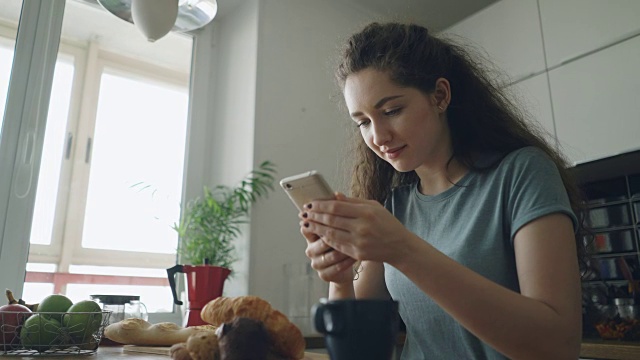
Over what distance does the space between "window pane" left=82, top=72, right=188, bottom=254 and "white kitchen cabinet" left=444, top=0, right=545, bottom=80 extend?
1301 mm

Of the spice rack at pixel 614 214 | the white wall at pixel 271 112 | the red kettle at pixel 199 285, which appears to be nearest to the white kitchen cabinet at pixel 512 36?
the spice rack at pixel 614 214

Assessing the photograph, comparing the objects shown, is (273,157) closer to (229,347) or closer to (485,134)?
(485,134)

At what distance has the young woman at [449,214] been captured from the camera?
678mm

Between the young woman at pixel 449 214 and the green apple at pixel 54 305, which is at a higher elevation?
the young woman at pixel 449 214

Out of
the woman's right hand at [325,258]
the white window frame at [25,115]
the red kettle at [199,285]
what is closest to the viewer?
the woman's right hand at [325,258]

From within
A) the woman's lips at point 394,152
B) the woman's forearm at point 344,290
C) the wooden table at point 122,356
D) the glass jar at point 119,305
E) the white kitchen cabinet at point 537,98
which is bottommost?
the wooden table at point 122,356

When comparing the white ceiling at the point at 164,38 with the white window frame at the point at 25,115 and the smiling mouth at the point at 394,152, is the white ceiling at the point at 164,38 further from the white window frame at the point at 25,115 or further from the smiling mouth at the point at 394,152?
the smiling mouth at the point at 394,152

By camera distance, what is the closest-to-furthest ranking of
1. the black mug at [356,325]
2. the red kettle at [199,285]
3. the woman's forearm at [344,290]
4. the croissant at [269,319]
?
the black mug at [356,325] → the croissant at [269,319] → the woman's forearm at [344,290] → the red kettle at [199,285]

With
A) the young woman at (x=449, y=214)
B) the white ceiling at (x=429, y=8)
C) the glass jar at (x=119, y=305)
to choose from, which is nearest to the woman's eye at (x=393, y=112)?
the young woman at (x=449, y=214)

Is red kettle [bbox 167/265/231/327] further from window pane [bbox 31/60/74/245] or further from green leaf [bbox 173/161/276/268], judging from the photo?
window pane [bbox 31/60/74/245]

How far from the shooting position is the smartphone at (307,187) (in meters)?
0.65

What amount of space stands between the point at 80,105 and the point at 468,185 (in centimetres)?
155

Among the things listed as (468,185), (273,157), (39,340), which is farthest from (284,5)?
(39,340)

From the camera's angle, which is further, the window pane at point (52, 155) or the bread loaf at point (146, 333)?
the window pane at point (52, 155)
